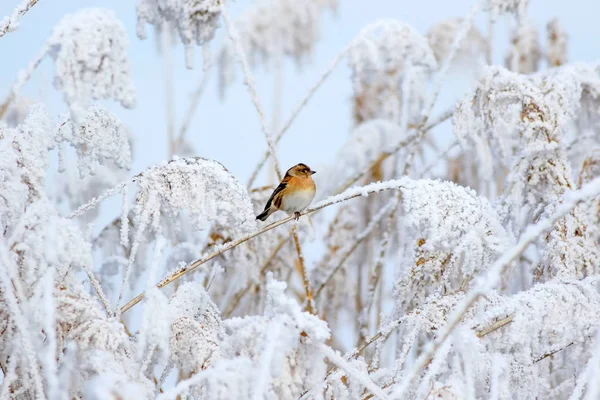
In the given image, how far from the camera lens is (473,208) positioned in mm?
1604

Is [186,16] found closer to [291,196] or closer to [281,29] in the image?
[291,196]

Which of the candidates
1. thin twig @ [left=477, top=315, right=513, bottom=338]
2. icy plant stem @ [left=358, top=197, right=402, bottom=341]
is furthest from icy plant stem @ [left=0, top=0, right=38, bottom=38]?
icy plant stem @ [left=358, top=197, right=402, bottom=341]

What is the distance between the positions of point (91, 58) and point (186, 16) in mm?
466

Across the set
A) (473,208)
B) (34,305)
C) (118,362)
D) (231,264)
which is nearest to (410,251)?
(473,208)

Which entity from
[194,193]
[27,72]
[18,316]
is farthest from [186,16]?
[18,316]

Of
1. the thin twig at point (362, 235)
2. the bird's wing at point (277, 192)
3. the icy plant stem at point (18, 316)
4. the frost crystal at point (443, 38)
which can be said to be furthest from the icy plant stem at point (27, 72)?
the frost crystal at point (443, 38)

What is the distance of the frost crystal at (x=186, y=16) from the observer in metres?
2.14

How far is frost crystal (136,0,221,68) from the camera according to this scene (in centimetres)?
214

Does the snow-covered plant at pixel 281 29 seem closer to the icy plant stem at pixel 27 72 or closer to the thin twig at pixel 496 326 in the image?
the icy plant stem at pixel 27 72

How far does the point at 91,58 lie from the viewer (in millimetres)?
1758

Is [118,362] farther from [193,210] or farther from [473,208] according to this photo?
[473,208]

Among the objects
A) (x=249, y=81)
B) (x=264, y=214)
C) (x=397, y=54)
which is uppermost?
(x=397, y=54)

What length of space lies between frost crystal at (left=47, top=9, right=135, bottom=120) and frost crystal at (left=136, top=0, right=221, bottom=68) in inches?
13.5

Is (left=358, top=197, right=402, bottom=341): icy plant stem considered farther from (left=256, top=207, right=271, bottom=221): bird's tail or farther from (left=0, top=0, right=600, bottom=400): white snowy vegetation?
(left=256, top=207, right=271, bottom=221): bird's tail
